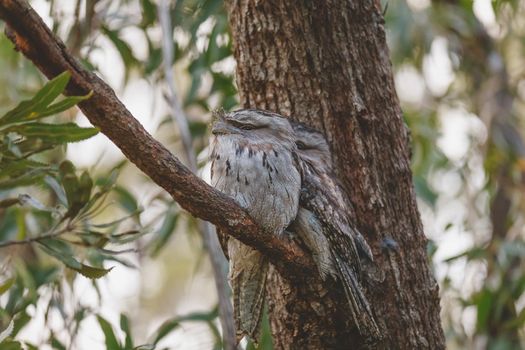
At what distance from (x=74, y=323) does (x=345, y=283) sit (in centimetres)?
146

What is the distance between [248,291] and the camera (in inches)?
93.0

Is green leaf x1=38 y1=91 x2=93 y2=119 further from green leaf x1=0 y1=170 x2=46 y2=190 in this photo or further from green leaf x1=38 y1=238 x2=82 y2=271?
green leaf x1=38 y1=238 x2=82 y2=271

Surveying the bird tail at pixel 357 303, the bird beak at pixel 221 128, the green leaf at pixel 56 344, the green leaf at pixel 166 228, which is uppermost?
the green leaf at pixel 166 228

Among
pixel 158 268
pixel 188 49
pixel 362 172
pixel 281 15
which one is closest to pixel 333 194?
pixel 362 172

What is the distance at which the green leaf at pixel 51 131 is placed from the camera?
212 centimetres

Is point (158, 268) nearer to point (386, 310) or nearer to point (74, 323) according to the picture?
point (74, 323)

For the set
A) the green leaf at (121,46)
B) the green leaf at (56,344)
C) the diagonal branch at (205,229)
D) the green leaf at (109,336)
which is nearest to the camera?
the green leaf at (109,336)

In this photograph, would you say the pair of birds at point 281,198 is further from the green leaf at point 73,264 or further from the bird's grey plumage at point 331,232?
the green leaf at point 73,264

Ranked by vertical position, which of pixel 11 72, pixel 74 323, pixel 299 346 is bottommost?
pixel 299 346

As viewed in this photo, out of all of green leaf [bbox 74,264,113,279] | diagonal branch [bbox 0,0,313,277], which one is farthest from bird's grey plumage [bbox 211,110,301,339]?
green leaf [bbox 74,264,113,279]

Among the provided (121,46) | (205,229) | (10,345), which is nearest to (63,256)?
(10,345)

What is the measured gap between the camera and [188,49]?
12.7ft

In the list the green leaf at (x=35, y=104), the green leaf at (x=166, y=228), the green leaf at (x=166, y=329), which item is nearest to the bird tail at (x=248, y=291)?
the green leaf at (x=35, y=104)

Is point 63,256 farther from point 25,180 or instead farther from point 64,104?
point 64,104
